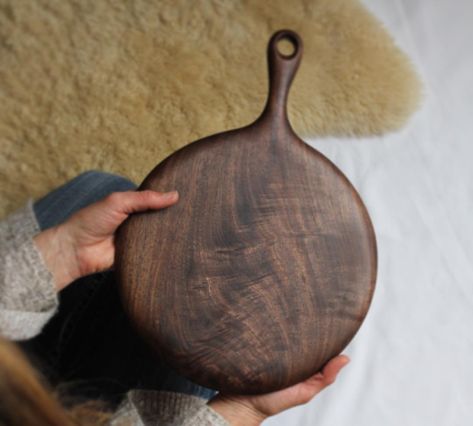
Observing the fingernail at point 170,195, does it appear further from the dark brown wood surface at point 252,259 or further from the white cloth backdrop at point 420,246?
the white cloth backdrop at point 420,246

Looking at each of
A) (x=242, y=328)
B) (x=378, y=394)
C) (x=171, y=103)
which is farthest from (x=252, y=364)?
(x=171, y=103)

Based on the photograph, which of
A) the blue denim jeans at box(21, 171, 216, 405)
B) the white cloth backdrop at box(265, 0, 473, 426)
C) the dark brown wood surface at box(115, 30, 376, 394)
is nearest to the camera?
the dark brown wood surface at box(115, 30, 376, 394)

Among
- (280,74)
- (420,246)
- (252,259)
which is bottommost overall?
(420,246)

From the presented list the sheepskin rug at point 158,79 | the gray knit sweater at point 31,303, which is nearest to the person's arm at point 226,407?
the gray knit sweater at point 31,303

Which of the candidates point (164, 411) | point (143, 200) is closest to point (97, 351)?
point (164, 411)

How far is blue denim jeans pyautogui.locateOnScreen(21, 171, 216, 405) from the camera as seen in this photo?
645 mm

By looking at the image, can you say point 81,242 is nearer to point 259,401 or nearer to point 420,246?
point 259,401

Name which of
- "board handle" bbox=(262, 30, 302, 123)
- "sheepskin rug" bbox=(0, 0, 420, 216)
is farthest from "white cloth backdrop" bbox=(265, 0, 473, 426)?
"board handle" bbox=(262, 30, 302, 123)

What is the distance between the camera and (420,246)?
2.85 feet

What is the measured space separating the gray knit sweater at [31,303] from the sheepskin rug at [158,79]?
326 millimetres

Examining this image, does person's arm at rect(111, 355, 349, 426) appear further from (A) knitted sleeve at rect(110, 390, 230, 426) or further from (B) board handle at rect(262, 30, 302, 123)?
(B) board handle at rect(262, 30, 302, 123)

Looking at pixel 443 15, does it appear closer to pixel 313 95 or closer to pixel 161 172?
pixel 313 95

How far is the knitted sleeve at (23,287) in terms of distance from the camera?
1.81 feet

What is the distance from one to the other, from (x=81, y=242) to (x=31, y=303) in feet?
0.23
